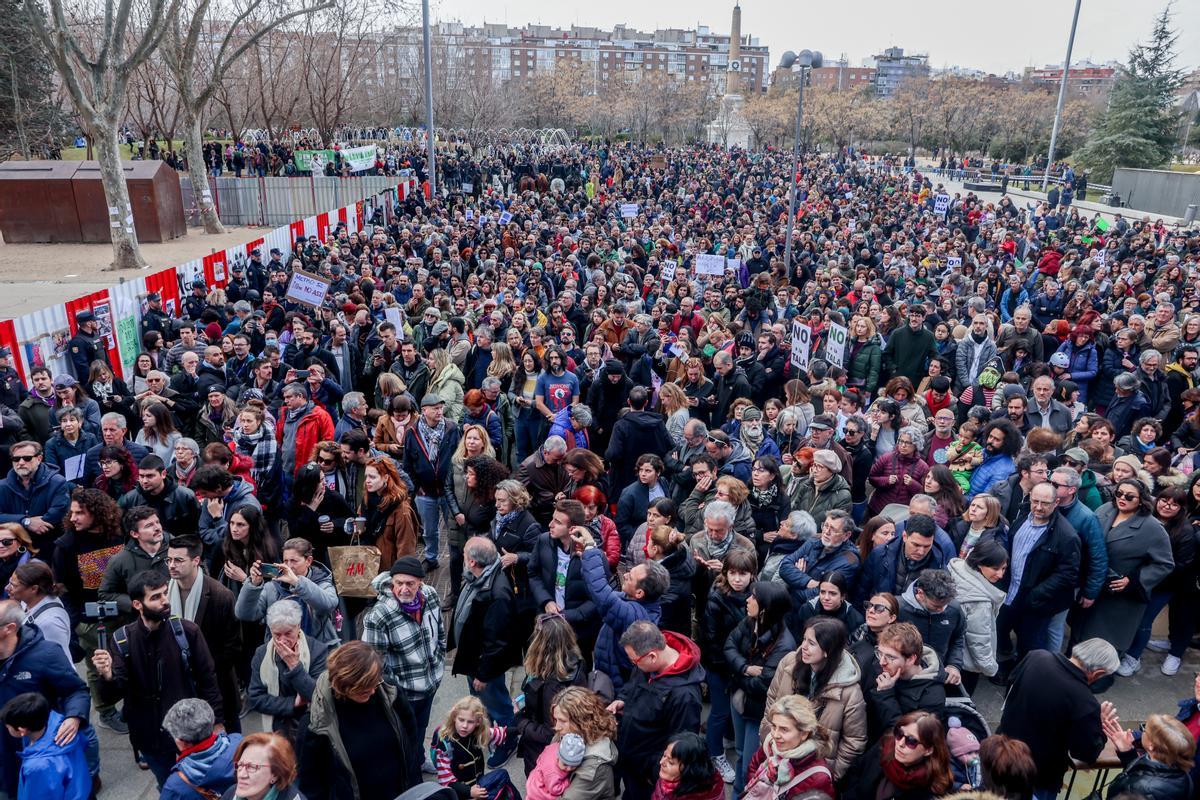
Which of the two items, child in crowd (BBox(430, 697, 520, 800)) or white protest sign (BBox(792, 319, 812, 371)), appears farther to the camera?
white protest sign (BBox(792, 319, 812, 371))

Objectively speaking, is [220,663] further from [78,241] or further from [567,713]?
[78,241]

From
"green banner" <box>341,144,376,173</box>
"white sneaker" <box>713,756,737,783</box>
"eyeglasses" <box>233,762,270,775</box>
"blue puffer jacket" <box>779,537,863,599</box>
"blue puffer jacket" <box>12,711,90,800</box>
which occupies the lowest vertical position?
"white sneaker" <box>713,756,737,783</box>

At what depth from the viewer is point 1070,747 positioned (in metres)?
3.86

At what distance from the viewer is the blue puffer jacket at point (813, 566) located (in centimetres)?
470

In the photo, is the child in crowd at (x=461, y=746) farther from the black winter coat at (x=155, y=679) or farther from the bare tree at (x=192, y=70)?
the bare tree at (x=192, y=70)

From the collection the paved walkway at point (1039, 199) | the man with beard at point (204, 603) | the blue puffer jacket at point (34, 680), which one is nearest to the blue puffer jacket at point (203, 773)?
the blue puffer jacket at point (34, 680)

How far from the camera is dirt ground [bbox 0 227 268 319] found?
706 inches

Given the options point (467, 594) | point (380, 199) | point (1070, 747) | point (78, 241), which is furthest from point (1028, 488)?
point (78, 241)

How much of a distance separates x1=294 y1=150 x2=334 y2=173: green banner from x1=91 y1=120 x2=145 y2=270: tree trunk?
1449 centimetres

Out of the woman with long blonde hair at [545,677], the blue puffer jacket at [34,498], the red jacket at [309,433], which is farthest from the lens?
the red jacket at [309,433]

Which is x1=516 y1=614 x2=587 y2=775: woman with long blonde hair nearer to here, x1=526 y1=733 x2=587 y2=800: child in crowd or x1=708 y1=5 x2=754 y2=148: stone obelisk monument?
x1=526 y1=733 x2=587 y2=800: child in crowd

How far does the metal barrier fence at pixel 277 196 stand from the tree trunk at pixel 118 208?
9.93 metres

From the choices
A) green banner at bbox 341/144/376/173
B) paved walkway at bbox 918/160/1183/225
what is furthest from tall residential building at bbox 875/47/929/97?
green banner at bbox 341/144/376/173

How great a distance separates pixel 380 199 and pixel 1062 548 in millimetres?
23626
